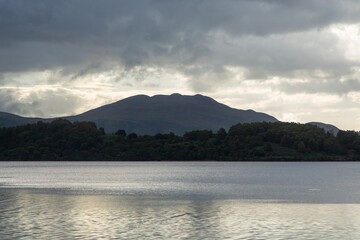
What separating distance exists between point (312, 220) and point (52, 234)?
25.0m

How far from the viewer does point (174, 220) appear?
50.2 m

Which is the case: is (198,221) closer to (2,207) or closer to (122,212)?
(122,212)

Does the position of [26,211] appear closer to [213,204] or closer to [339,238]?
[213,204]

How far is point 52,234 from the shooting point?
41469 mm

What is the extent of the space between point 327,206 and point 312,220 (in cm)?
1465

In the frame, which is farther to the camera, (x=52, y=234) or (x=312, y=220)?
(x=312, y=220)

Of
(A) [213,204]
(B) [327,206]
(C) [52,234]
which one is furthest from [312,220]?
(C) [52,234]

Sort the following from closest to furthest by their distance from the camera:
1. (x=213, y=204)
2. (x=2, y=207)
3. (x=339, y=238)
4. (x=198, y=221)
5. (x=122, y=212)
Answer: (x=339, y=238)
(x=198, y=221)
(x=122, y=212)
(x=2, y=207)
(x=213, y=204)

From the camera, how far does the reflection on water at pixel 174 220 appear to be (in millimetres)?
41844

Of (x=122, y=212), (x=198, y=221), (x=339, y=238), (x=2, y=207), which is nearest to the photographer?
(x=339, y=238)

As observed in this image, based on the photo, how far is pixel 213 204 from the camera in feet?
221

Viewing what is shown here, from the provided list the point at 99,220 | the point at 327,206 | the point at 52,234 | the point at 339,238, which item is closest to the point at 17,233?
the point at 52,234

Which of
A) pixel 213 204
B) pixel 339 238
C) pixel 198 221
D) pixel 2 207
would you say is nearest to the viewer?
pixel 339 238

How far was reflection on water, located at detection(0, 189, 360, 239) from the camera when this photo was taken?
41.8 metres
